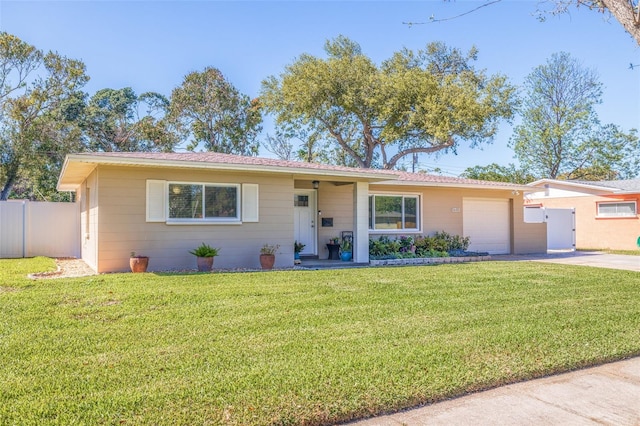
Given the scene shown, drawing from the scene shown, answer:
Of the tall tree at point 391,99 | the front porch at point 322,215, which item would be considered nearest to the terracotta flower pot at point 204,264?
the front porch at point 322,215

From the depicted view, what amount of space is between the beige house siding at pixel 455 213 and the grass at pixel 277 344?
671 centimetres

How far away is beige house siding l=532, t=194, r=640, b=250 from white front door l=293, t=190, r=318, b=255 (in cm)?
1422

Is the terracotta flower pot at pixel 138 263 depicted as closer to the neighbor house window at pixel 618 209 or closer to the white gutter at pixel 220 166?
the white gutter at pixel 220 166

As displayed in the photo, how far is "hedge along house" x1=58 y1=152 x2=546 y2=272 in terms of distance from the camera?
1034cm

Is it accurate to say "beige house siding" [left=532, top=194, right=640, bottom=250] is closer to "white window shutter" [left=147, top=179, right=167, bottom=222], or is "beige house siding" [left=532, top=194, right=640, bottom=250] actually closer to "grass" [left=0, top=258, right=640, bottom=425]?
"grass" [left=0, top=258, right=640, bottom=425]

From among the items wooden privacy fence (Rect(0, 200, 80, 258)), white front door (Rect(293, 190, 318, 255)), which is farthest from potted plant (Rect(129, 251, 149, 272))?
wooden privacy fence (Rect(0, 200, 80, 258))

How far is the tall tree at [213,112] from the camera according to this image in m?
27.4

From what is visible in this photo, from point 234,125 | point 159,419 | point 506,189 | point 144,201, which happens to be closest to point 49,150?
point 234,125

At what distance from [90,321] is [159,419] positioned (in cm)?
309

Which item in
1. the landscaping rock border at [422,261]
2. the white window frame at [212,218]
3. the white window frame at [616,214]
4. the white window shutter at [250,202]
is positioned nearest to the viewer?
the white window frame at [212,218]

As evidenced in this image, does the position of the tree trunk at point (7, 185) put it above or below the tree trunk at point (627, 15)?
above

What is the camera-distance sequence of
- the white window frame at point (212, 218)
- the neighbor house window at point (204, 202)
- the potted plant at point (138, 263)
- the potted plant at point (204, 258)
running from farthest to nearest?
the neighbor house window at point (204, 202) < the white window frame at point (212, 218) < the potted plant at point (204, 258) < the potted plant at point (138, 263)

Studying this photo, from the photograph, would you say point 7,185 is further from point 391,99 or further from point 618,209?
point 618,209

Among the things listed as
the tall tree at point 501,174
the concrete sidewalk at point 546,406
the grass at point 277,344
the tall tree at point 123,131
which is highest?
the tall tree at point 123,131
